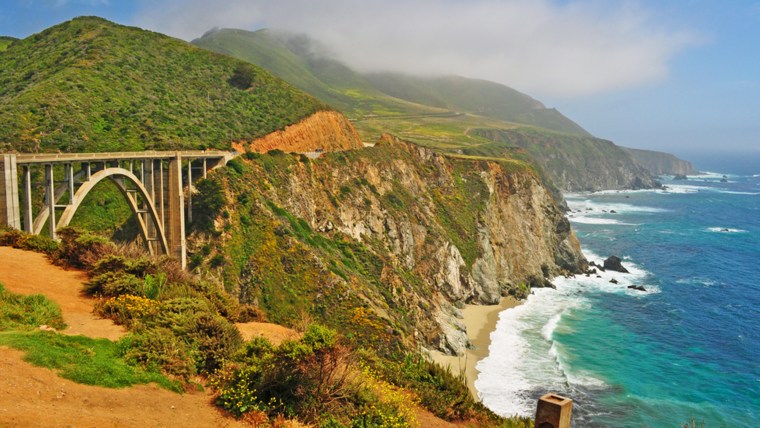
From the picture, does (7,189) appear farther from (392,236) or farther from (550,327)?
(550,327)

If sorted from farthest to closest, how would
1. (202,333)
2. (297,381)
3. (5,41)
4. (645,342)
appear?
(5,41) → (645,342) → (202,333) → (297,381)

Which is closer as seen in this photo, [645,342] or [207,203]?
[207,203]

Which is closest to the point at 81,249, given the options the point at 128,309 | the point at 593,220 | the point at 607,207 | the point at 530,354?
the point at 128,309

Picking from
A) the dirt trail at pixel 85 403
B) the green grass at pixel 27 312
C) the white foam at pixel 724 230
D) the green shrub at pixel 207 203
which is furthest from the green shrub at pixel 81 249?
the white foam at pixel 724 230

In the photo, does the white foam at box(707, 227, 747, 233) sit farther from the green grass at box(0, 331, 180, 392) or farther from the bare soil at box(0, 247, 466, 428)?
the green grass at box(0, 331, 180, 392)

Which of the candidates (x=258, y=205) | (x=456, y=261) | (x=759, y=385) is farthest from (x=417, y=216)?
(x=759, y=385)

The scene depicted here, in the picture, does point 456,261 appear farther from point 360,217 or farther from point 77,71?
point 77,71

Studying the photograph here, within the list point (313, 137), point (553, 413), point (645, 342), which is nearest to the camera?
point (553, 413)

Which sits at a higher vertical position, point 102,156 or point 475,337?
point 102,156
